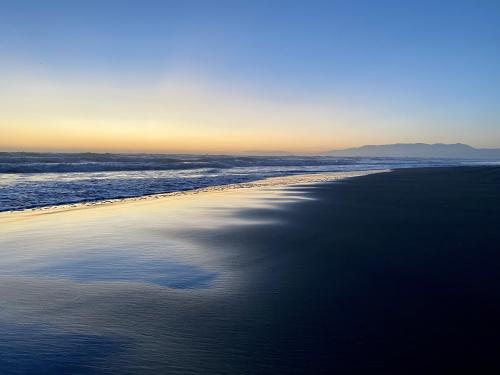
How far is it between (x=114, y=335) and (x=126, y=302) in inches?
33.6

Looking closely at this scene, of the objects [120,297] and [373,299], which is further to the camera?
[120,297]

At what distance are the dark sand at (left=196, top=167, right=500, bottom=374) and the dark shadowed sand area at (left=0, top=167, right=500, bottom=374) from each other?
0.02 m

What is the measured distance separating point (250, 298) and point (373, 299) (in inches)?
57.6

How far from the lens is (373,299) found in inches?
180

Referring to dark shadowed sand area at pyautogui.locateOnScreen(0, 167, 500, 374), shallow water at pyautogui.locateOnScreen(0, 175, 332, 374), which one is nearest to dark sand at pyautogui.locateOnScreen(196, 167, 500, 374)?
dark shadowed sand area at pyautogui.locateOnScreen(0, 167, 500, 374)

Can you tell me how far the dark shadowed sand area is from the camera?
3.27m

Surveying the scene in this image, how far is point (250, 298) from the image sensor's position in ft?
15.3

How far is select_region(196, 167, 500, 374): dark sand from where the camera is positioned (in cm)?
327

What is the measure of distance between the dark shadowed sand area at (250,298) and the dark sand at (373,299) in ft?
0.06

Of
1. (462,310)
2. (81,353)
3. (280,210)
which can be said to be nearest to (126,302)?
(81,353)

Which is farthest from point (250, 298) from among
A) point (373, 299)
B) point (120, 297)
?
point (120, 297)

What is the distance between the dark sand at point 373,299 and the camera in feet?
10.7

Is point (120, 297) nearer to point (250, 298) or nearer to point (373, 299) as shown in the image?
point (250, 298)

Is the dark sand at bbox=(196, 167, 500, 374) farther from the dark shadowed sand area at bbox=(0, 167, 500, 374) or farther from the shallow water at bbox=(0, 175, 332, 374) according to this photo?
the shallow water at bbox=(0, 175, 332, 374)
